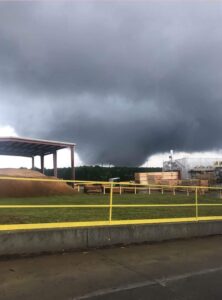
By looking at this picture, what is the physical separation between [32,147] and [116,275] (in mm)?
34263

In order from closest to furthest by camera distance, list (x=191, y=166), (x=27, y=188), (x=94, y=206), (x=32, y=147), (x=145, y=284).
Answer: (x=145, y=284), (x=94, y=206), (x=27, y=188), (x=32, y=147), (x=191, y=166)

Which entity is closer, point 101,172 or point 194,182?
point 194,182

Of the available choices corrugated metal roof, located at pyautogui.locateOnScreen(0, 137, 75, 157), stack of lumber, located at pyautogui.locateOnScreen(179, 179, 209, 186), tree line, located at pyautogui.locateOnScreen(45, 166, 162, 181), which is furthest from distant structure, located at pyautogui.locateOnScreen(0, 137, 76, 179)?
tree line, located at pyautogui.locateOnScreen(45, 166, 162, 181)

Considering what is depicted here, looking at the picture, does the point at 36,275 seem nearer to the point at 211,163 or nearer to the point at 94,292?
the point at 94,292

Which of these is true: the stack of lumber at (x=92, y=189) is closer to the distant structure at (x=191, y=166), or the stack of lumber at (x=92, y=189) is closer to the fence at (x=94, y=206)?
the fence at (x=94, y=206)

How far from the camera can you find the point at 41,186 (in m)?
26.0

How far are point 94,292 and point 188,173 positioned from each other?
184 feet

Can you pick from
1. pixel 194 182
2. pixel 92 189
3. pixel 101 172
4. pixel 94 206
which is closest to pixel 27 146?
pixel 92 189

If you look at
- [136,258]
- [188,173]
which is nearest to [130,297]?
[136,258]

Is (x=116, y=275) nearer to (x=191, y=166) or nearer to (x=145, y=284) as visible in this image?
(x=145, y=284)

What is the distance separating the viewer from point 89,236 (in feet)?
29.2

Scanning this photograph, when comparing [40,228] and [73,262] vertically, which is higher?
[40,228]

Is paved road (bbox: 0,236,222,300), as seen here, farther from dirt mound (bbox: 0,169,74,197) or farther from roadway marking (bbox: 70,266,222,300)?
dirt mound (bbox: 0,169,74,197)

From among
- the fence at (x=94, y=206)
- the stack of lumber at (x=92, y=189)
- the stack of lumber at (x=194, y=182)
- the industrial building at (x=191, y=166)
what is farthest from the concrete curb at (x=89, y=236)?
the industrial building at (x=191, y=166)
